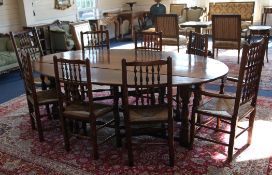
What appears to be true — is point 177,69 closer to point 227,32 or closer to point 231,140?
point 231,140

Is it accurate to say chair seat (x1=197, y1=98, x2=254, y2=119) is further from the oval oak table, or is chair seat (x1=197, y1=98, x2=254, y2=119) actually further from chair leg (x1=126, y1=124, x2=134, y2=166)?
chair leg (x1=126, y1=124, x2=134, y2=166)

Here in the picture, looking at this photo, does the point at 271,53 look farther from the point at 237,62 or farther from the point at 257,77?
the point at 257,77

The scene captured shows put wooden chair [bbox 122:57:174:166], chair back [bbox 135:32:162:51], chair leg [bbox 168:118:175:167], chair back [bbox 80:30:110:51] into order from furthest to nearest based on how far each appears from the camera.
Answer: chair back [bbox 80:30:110:51], chair back [bbox 135:32:162:51], chair leg [bbox 168:118:175:167], wooden chair [bbox 122:57:174:166]

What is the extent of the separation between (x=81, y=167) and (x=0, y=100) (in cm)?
231

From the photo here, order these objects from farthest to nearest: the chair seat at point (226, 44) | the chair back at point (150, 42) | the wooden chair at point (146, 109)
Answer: the chair seat at point (226, 44) < the chair back at point (150, 42) < the wooden chair at point (146, 109)

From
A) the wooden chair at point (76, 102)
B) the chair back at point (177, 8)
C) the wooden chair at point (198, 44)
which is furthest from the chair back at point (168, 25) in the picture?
the wooden chair at point (76, 102)

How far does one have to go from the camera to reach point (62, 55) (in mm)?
3631

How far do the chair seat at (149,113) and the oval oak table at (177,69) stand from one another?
247 millimetres

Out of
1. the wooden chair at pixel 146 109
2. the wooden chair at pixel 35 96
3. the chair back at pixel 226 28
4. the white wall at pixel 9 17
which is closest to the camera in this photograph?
the wooden chair at pixel 146 109

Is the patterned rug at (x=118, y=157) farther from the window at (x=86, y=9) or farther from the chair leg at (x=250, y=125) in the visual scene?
the window at (x=86, y=9)

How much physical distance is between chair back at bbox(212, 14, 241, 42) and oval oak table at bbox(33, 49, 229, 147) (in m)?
2.34

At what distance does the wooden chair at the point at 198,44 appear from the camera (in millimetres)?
3274

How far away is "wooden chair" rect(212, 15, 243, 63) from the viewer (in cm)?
537

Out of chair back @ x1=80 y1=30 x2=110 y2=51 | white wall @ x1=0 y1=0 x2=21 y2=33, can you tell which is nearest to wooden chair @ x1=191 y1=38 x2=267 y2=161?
chair back @ x1=80 y1=30 x2=110 y2=51
